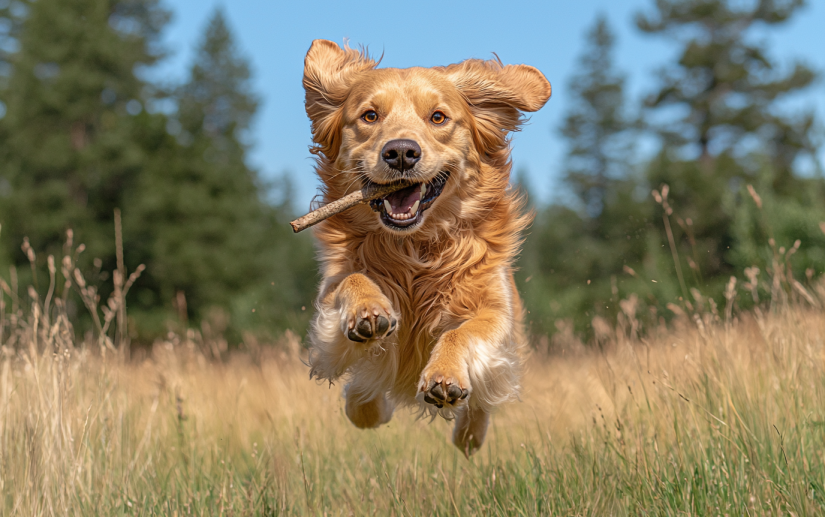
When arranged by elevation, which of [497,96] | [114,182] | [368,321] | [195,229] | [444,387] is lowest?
[444,387]

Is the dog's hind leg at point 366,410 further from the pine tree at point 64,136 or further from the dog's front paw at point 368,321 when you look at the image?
the pine tree at point 64,136

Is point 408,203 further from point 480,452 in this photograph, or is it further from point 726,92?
point 726,92

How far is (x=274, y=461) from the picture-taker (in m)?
3.72

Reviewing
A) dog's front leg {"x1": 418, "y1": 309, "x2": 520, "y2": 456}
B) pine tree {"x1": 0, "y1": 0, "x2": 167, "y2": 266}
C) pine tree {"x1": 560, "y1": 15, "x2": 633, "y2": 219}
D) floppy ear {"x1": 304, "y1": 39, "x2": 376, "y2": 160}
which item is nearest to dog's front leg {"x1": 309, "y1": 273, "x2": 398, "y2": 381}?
dog's front leg {"x1": 418, "y1": 309, "x2": 520, "y2": 456}

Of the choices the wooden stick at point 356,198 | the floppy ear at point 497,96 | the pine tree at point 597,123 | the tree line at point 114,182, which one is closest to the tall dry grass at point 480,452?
the wooden stick at point 356,198

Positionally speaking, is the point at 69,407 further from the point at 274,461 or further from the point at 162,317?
the point at 162,317

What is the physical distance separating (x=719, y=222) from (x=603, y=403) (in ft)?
72.3

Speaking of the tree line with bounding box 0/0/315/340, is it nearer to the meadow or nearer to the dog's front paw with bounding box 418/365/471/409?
the meadow

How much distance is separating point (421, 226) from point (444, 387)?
3.64ft

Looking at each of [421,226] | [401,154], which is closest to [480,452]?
[421,226]

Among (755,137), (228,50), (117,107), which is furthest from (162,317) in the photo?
(755,137)

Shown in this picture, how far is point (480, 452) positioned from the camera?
475 centimetres

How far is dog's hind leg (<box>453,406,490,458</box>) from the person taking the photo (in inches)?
175

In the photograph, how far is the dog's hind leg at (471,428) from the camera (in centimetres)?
446
